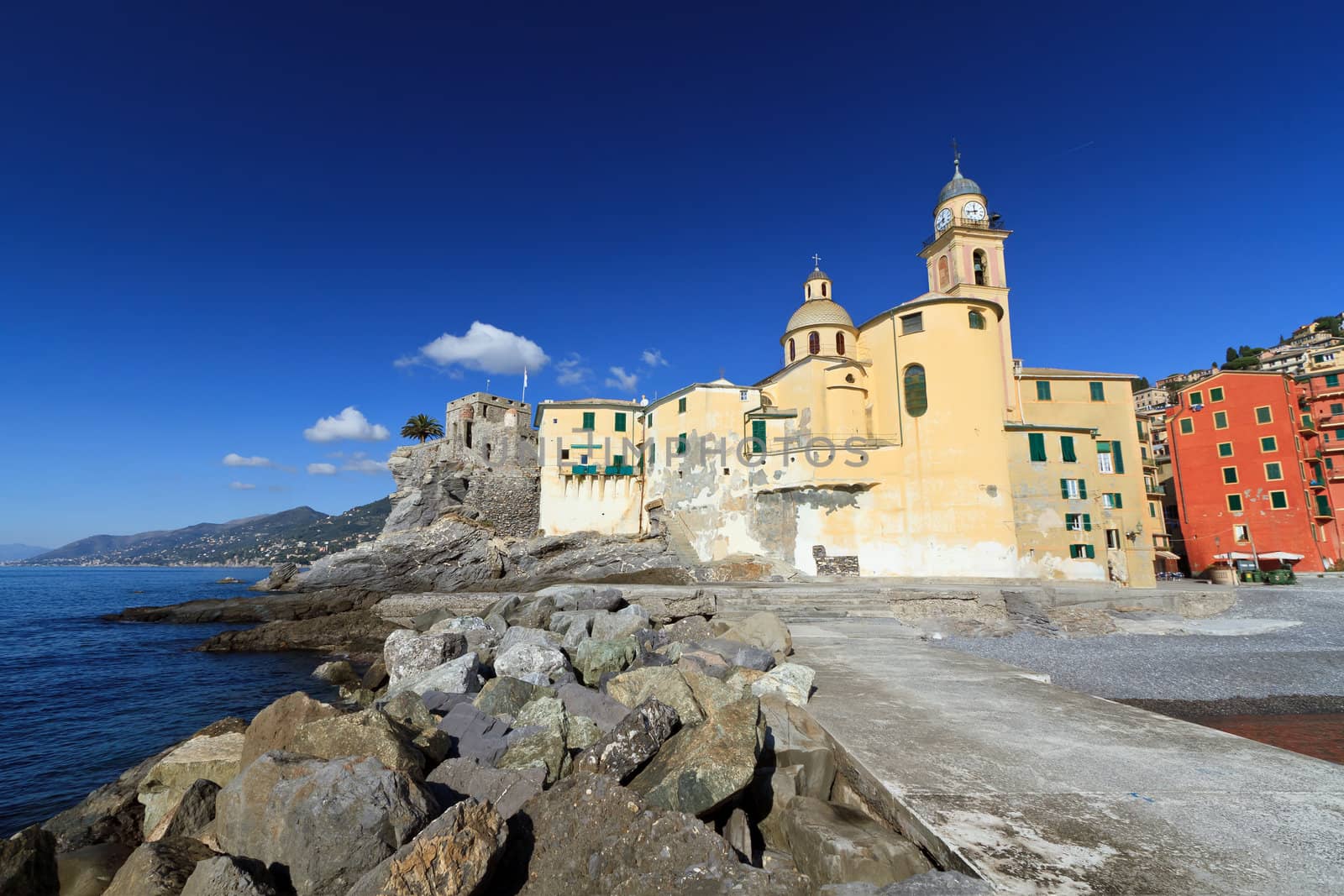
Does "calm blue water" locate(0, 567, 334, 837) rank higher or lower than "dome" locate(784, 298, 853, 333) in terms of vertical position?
lower

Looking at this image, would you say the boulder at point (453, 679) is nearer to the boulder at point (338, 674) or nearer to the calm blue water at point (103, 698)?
the calm blue water at point (103, 698)

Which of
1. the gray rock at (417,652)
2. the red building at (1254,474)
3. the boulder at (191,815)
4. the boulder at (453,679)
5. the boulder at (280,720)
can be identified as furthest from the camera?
the red building at (1254,474)

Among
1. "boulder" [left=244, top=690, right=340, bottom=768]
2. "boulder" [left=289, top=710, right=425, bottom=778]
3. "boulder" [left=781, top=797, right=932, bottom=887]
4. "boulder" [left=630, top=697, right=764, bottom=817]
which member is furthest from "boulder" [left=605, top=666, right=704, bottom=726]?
"boulder" [left=244, top=690, right=340, bottom=768]

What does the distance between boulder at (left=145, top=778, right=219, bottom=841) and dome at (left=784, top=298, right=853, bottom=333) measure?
2869 cm

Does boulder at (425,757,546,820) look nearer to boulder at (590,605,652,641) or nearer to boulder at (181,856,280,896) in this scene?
boulder at (181,856,280,896)

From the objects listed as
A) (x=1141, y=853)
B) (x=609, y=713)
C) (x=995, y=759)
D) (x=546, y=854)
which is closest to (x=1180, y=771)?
(x=995, y=759)

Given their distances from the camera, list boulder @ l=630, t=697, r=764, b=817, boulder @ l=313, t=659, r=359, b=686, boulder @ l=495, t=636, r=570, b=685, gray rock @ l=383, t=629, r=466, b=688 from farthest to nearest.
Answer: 1. boulder @ l=313, t=659, r=359, b=686
2. gray rock @ l=383, t=629, r=466, b=688
3. boulder @ l=495, t=636, r=570, b=685
4. boulder @ l=630, t=697, r=764, b=817

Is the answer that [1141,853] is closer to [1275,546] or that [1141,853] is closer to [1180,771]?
[1180,771]

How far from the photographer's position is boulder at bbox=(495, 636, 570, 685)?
8.41m

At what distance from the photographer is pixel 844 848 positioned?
3529mm

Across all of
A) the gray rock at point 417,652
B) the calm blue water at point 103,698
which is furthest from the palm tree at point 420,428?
the gray rock at point 417,652

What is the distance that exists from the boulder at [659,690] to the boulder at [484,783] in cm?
152

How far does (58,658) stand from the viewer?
20.2 metres

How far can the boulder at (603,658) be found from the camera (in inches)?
348
